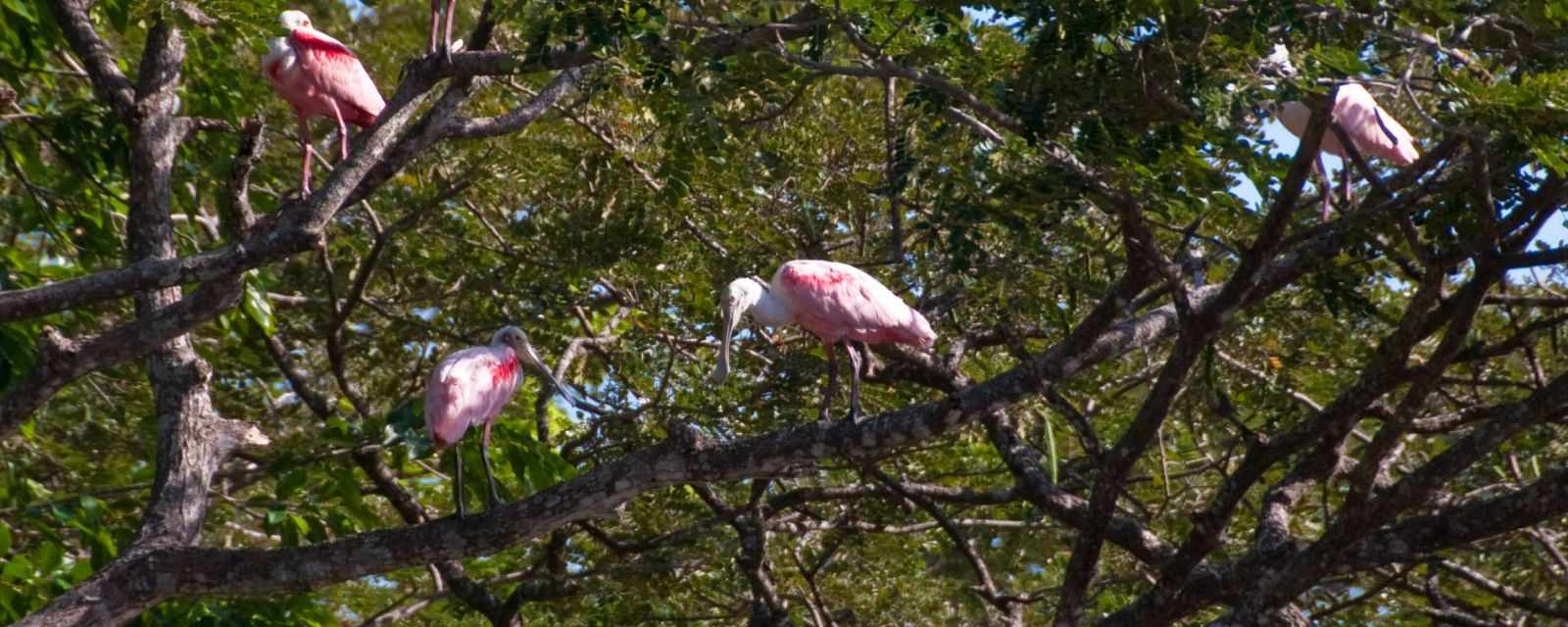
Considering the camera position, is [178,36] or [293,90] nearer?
[178,36]

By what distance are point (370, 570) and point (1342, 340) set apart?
4390 mm

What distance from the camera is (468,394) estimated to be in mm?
6035

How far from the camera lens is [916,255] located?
6961 mm

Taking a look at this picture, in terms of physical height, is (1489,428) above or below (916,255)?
below

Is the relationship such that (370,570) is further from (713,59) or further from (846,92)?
(846,92)

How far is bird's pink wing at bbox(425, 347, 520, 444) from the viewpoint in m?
5.97

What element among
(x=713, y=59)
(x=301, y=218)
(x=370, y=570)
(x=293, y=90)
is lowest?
(x=370, y=570)

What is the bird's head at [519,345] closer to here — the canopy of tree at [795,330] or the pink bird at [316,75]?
the canopy of tree at [795,330]

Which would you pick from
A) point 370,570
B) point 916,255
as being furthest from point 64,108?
point 916,255

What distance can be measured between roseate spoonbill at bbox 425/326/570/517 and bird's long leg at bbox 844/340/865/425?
125cm

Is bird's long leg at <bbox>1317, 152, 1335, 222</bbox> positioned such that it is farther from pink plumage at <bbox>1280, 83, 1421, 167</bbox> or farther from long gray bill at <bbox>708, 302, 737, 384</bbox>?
long gray bill at <bbox>708, 302, 737, 384</bbox>

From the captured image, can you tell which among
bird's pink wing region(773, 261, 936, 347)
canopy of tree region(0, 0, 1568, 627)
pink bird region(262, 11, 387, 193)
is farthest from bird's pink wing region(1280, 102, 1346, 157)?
pink bird region(262, 11, 387, 193)

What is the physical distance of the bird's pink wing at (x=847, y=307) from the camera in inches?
236

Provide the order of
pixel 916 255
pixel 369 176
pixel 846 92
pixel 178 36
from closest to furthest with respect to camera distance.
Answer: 1. pixel 369 176
2. pixel 178 36
3. pixel 916 255
4. pixel 846 92
